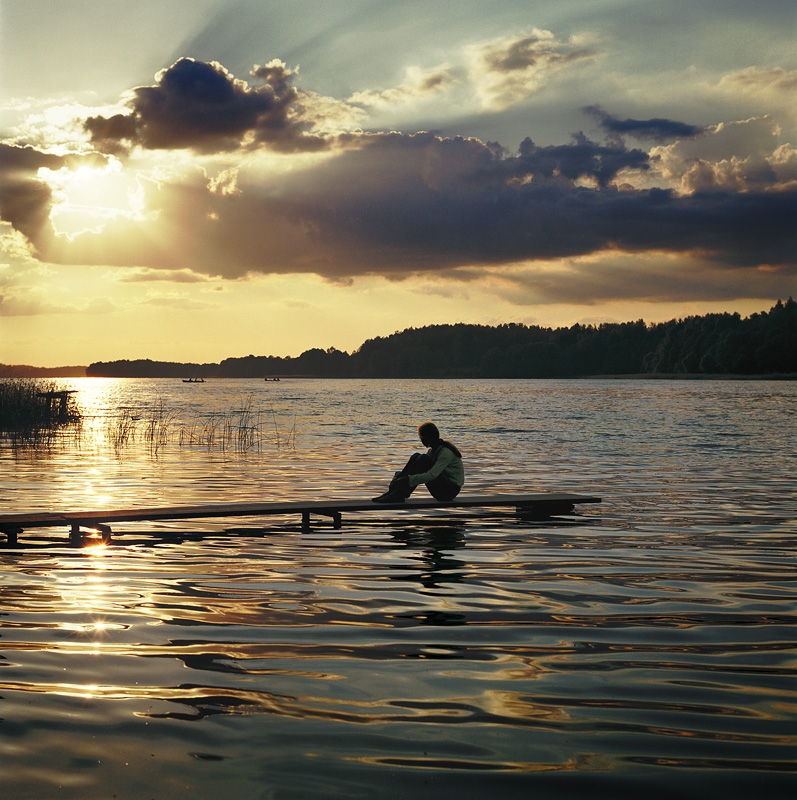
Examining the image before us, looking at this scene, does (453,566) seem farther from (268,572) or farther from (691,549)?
(691,549)

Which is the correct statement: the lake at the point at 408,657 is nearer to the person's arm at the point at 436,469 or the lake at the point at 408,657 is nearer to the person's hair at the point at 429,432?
the person's arm at the point at 436,469

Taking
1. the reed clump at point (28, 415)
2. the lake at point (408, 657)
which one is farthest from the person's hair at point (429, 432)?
the reed clump at point (28, 415)

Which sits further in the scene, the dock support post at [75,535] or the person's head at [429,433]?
the person's head at [429,433]

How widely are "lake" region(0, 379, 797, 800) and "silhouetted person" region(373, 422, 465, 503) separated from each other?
714mm

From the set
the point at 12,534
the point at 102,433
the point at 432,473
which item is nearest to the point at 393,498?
the point at 432,473

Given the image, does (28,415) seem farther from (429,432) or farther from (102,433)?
(429,432)

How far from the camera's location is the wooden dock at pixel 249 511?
51.5 ft

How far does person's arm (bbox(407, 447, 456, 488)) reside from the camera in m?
17.9

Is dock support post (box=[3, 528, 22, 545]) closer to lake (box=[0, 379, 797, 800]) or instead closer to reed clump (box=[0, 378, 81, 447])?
lake (box=[0, 379, 797, 800])

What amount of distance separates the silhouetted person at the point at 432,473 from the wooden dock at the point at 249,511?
0.23m

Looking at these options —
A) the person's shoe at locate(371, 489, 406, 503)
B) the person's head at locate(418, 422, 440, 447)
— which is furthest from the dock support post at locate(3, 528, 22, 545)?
the person's head at locate(418, 422, 440, 447)

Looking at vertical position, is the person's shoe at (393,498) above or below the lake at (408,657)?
above

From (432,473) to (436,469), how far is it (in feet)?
0.49

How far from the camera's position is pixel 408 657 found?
8.36m
